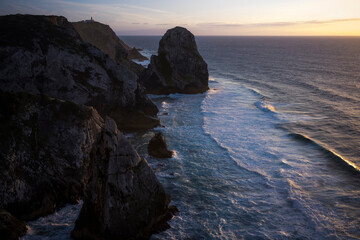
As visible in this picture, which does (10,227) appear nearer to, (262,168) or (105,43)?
(262,168)

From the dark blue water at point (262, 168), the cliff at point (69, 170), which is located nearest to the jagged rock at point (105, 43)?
the dark blue water at point (262, 168)

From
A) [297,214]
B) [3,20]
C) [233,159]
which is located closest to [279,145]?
[233,159]

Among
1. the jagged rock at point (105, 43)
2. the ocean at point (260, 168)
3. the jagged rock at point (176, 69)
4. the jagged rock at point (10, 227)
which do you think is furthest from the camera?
the jagged rock at point (105, 43)

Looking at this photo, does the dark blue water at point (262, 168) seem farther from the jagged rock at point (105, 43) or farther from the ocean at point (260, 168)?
the jagged rock at point (105, 43)

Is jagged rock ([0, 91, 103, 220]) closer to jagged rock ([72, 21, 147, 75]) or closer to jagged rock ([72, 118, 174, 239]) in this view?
jagged rock ([72, 118, 174, 239])

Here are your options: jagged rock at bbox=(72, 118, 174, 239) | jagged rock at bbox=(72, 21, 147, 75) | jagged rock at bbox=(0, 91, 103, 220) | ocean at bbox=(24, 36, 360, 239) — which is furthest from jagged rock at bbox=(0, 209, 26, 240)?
jagged rock at bbox=(72, 21, 147, 75)

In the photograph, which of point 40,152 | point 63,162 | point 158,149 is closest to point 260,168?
point 158,149
